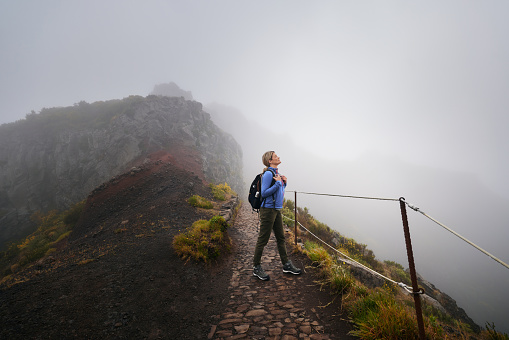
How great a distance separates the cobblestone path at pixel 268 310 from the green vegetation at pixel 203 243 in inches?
30.7

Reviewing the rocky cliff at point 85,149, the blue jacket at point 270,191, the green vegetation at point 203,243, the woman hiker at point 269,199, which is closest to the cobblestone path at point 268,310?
the woman hiker at point 269,199

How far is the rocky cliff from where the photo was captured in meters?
23.9

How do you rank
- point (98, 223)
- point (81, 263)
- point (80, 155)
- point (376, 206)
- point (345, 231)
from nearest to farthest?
point (81, 263), point (98, 223), point (80, 155), point (345, 231), point (376, 206)

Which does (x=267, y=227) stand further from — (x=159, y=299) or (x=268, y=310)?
(x=159, y=299)

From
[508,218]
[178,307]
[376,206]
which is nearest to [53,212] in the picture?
[178,307]

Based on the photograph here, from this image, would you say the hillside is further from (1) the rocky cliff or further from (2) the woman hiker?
(1) the rocky cliff

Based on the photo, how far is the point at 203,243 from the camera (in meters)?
5.47

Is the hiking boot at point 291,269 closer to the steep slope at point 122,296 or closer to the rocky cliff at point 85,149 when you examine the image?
the steep slope at point 122,296

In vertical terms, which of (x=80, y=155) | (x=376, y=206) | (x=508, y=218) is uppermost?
(x=80, y=155)

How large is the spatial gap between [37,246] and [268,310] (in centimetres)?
1933

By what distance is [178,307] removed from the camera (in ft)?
11.6

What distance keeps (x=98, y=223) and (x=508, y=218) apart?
210 metres

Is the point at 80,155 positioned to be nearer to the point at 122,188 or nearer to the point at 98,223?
the point at 122,188

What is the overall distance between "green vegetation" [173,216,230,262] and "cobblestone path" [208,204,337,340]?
779 millimetres
